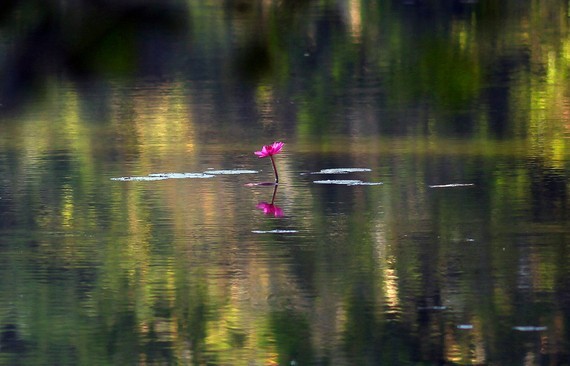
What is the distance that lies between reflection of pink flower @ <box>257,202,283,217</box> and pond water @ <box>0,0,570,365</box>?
24 millimetres

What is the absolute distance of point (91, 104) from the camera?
12.7 metres

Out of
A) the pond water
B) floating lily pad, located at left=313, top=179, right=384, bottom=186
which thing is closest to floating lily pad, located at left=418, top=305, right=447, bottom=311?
the pond water

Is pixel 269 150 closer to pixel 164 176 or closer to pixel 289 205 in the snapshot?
pixel 164 176

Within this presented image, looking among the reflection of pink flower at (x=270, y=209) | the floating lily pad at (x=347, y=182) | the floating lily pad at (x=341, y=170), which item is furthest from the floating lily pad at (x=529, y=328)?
the floating lily pad at (x=341, y=170)

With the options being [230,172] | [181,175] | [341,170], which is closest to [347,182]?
[341,170]

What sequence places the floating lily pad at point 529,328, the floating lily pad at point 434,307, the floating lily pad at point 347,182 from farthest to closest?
1. the floating lily pad at point 347,182
2. the floating lily pad at point 434,307
3. the floating lily pad at point 529,328

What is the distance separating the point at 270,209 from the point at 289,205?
0.46 ft

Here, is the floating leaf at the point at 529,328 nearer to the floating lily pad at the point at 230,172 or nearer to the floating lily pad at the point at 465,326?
the floating lily pad at the point at 465,326

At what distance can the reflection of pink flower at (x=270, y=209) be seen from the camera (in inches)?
316

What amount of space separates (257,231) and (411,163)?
2066 millimetres

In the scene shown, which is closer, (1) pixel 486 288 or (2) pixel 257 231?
(1) pixel 486 288

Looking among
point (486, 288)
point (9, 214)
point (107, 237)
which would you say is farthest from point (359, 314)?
point (9, 214)

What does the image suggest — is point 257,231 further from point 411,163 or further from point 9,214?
point 411,163

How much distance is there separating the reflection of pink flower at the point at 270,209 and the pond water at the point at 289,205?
0.08 ft
